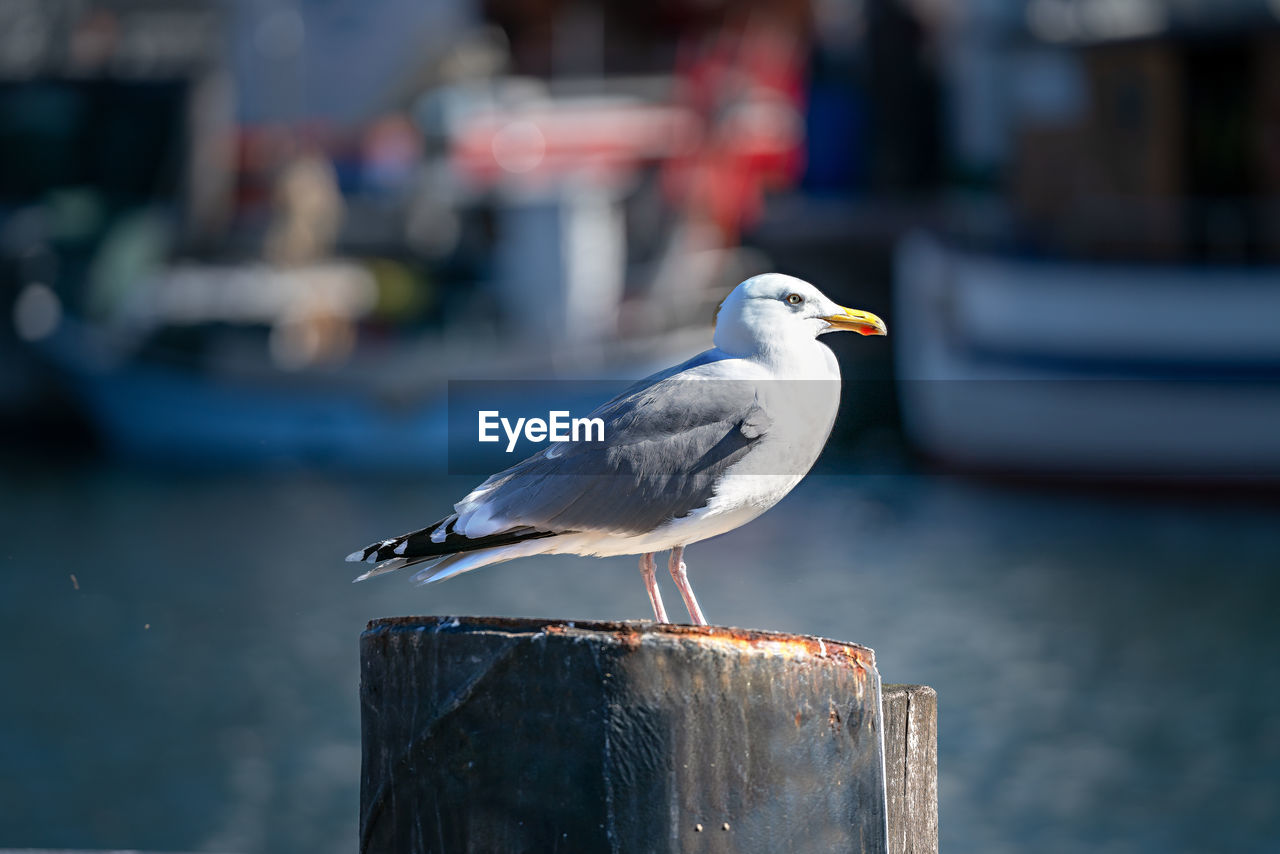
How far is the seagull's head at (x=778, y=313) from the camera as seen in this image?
3277mm

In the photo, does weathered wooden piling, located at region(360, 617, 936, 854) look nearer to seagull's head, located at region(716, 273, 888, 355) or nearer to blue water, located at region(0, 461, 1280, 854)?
seagull's head, located at region(716, 273, 888, 355)

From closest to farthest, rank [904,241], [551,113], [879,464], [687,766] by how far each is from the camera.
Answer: [687,766] → [879,464] → [904,241] → [551,113]

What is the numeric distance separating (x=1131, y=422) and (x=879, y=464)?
15.7 metres

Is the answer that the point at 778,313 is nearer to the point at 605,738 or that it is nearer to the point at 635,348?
the point at 605,738

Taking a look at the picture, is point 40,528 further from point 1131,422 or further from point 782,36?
point 782,36

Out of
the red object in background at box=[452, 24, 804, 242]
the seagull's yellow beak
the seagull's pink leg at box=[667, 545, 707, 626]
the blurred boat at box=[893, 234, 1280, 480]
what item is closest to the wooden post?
the seagull's pink leg at box=[667, 545, 707, 626]

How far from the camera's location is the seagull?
129 inches

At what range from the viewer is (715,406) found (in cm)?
335

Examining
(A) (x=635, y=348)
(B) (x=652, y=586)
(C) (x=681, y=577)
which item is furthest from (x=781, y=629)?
(A) (x=635, y=348)

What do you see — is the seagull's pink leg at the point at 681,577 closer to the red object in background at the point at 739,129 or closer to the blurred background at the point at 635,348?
the blurred background at the point at 635,348

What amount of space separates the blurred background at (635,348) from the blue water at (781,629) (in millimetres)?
49

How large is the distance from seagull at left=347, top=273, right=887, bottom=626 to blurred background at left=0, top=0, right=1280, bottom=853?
264 millimetres

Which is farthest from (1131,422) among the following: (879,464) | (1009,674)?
(879,464)

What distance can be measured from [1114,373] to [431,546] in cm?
1658
